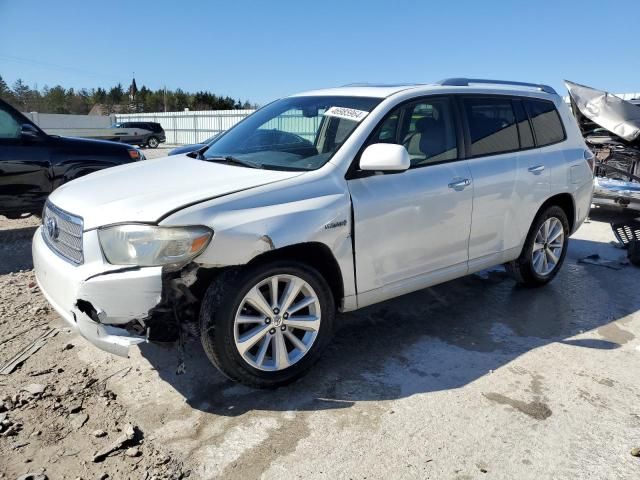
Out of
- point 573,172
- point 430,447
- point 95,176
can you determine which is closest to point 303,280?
point 430,447

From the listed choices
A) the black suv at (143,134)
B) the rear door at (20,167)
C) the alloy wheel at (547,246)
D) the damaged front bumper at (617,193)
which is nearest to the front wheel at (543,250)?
the alloy wheel at (547,246)

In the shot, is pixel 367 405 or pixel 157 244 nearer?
pixel 157 244

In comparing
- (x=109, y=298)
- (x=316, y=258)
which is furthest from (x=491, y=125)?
(x=109, y=298)

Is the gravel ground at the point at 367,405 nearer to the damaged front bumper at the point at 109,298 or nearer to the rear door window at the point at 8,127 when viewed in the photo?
the damaged front bumper at the point at 109,298

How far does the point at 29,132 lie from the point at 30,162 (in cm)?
38

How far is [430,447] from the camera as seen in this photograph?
261cm

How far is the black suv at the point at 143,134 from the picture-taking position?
3004cm

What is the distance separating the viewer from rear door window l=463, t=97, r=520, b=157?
404 centimetres

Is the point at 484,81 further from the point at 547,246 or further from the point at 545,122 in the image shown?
the point at 547,246

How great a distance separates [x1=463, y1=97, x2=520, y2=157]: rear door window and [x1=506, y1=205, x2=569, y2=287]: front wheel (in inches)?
32.4

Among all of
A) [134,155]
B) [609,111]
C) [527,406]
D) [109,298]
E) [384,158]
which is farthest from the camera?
[609,111]

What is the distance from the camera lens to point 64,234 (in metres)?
3.08

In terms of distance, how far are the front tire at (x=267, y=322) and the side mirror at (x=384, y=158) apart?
761 mm

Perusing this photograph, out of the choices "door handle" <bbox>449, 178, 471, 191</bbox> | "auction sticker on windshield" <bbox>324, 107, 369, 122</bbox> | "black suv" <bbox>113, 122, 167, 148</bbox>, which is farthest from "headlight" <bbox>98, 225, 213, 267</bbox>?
"black suv" <bbox>113, 122, 167, 148</bbox>
